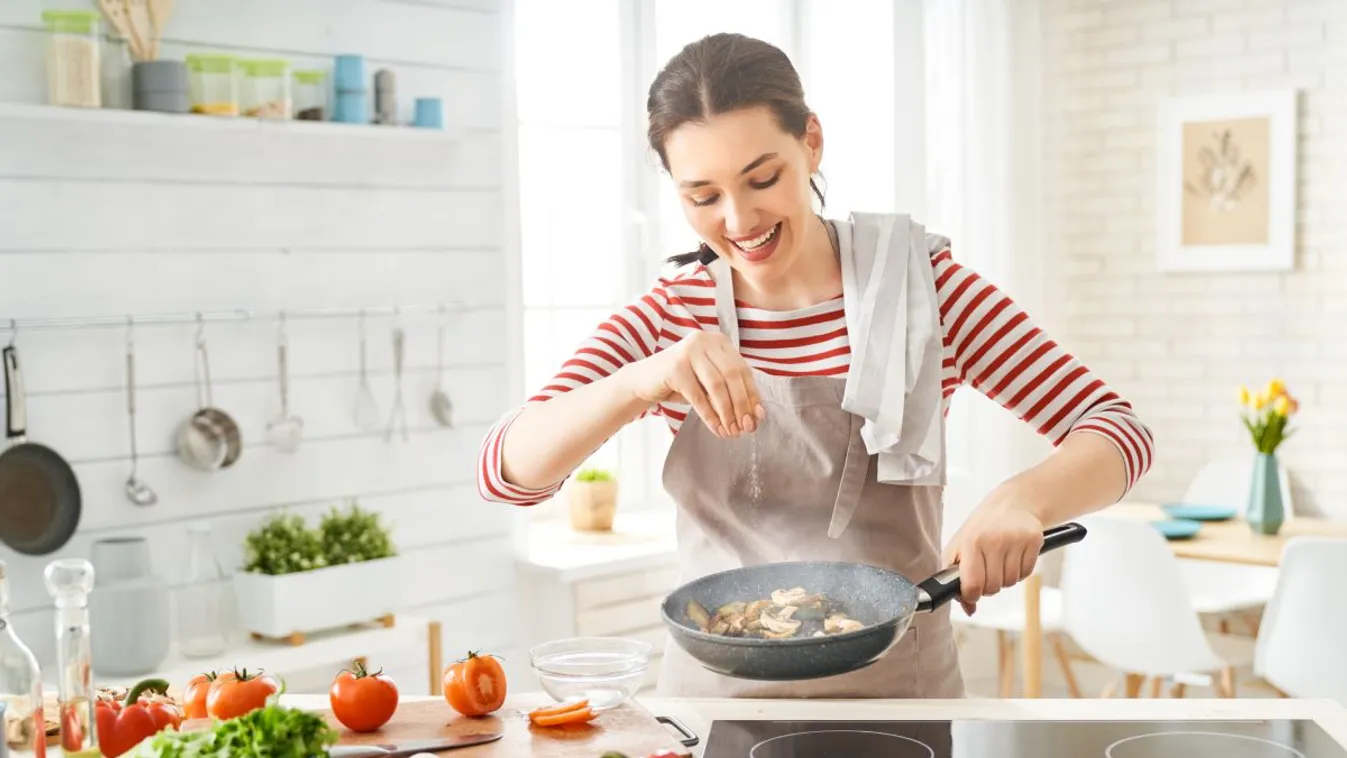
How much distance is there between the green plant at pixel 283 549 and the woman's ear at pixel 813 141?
169 centimetres

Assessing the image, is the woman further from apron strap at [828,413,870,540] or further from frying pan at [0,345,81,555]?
frying pan at [0,345,81,555]

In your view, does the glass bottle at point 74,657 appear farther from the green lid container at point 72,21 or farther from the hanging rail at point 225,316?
the green lid container at point 72,21

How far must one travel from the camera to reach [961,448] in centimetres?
495

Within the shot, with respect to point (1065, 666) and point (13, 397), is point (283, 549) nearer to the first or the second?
point (13, 397)

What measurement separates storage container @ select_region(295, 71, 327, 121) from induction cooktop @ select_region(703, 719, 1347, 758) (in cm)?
202

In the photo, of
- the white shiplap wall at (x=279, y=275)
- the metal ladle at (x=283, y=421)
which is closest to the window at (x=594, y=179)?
the white shiplap wall at (x=279, y=275)

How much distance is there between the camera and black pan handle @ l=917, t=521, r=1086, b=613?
160 centimetres

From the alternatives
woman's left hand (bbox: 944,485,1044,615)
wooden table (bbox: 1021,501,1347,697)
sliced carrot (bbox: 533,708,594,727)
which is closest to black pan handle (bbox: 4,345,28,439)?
sliced carrot (bbox: 533,708,594,727)

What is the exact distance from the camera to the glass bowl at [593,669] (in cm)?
169

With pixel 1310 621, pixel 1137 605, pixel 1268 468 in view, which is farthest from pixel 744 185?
pixel 1268 468

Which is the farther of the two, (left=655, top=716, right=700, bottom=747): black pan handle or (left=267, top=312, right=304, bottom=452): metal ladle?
(left=267, top=312, right=304, bottom=452): metal ladle

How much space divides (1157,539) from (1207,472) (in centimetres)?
121

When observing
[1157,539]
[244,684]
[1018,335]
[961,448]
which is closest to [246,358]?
[244,684]

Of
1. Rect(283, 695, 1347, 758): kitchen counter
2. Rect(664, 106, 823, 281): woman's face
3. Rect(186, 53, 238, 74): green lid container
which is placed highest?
Rect(186, 53, 238, 74): green lid container
